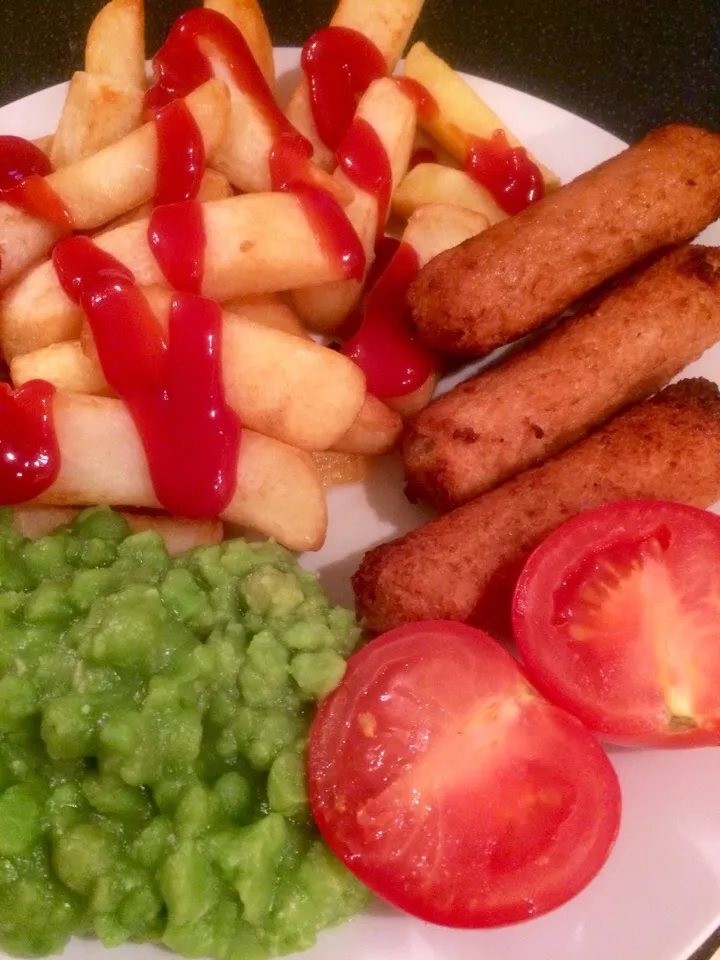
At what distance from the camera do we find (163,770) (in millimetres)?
1623

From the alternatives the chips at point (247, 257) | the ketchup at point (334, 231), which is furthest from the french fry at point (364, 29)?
the ketchup at point (334, 231)

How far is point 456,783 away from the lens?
1647mm

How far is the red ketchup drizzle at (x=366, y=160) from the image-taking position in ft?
7.53

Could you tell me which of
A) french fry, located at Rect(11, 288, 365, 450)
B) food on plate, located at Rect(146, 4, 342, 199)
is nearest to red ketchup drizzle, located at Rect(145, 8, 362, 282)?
food on plate, located at Rect(146, 4, 342, 199)

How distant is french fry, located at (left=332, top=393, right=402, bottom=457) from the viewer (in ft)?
7.20

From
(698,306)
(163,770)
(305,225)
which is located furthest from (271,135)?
(163,770)

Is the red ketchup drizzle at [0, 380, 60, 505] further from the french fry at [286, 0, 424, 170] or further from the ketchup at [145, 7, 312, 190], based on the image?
the french fry at [286, 0, 424, 170]

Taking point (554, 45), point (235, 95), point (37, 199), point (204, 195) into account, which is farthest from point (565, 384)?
point (554, 45)

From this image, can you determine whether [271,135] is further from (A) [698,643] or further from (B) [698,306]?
(A) [698,643]

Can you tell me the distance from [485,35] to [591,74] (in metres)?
0.42

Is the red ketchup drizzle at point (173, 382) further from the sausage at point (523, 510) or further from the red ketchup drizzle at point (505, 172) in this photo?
the red ketchup drizzle at point (505, 172)

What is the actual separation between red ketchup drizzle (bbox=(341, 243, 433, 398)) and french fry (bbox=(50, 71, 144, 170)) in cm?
76

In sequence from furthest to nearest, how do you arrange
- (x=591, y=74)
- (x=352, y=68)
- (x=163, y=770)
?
(x=591, y=74) → (x=352, y=68) → (x=163, y=770)

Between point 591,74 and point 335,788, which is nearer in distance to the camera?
point 335,788
